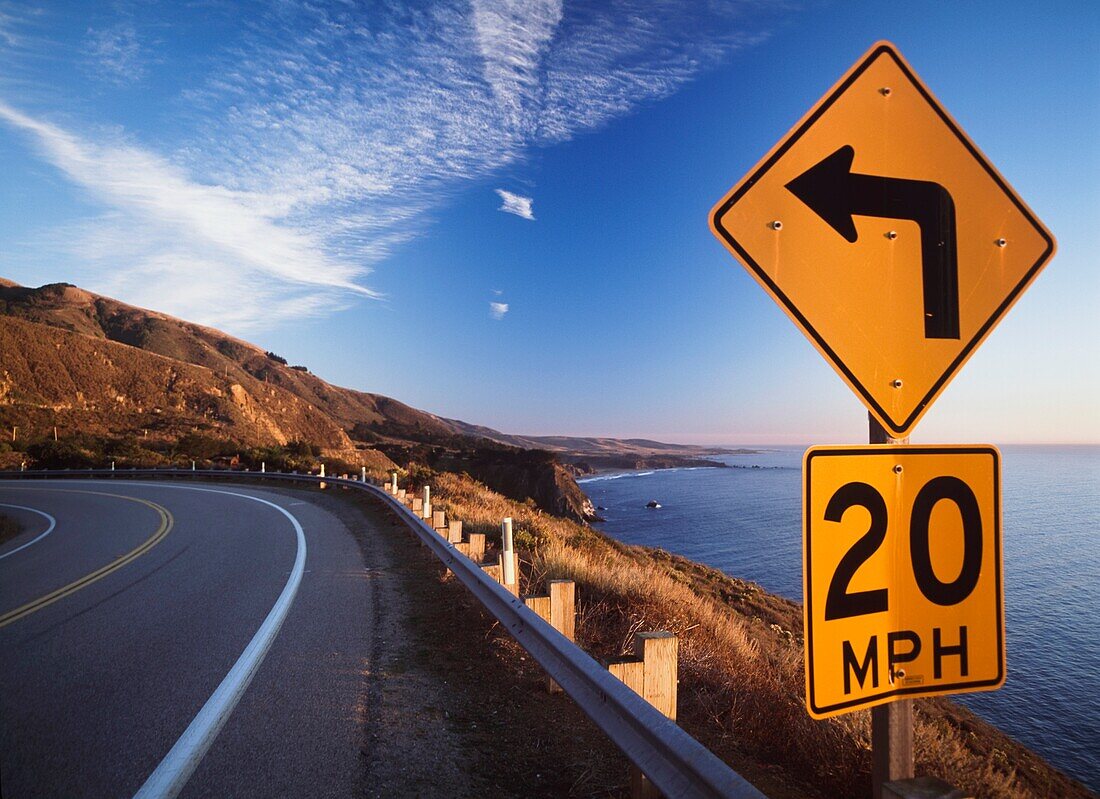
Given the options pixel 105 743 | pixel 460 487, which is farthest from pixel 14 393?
pixel 105 743

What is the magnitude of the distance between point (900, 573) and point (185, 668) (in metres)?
5.26

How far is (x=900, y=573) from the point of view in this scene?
1.88 meters

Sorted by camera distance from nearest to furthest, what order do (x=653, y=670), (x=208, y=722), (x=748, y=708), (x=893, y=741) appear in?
1. (x=893, y=741)
2. (x=653, y=670)
3. (x=208, y=722)
4. (x=748, y=708)

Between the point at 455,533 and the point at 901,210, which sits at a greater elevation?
the point at 901,210

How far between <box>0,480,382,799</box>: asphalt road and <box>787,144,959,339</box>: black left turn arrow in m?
3.36

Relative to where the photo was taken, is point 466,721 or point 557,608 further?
point 557,608

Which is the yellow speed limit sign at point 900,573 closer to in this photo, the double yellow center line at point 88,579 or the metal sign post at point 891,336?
the metal sign post at point 891,336

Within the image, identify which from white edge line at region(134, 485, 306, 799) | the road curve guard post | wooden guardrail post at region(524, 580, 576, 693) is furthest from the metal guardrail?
the road curve guard post

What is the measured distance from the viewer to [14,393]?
58.4 m

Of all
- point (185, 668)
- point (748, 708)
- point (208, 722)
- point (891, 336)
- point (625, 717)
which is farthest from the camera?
point (185, 668)

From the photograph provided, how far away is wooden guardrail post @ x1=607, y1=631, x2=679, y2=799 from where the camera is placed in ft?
10.2

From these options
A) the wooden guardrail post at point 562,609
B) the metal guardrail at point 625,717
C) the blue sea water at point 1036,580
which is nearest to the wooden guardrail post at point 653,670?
the metal guardrail at point 625,717

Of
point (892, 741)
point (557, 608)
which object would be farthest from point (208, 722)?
point (892, 741)

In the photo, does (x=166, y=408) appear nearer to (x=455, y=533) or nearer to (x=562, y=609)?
(x=455, y=533)
